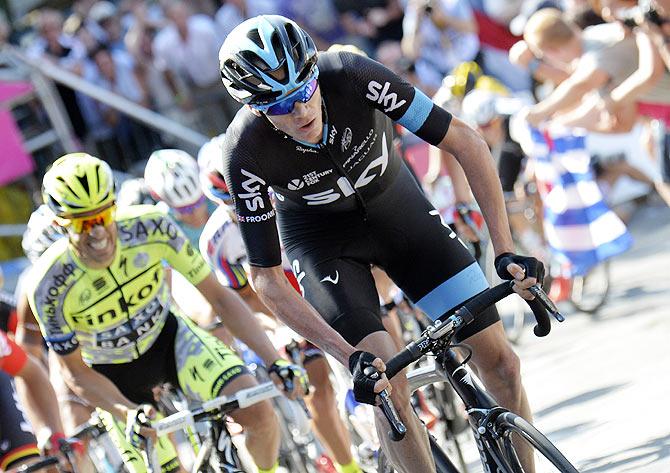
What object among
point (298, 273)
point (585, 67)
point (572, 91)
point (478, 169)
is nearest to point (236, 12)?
point (572, 91)

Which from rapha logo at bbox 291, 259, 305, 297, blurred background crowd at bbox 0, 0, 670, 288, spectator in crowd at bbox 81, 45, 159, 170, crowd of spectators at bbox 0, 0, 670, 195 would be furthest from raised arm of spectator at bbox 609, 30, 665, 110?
spectator in crowd at bbox 81, 45, 159, 170

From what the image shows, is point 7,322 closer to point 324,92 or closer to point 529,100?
point 324,92

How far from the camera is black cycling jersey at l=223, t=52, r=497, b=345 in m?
5.45

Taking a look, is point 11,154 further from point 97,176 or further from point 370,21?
point 97,176

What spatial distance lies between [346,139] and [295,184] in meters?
0.30

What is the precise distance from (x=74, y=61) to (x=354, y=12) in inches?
120

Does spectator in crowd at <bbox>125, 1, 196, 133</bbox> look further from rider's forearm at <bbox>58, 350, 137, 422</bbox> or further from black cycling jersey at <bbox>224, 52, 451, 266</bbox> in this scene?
black cycling jersey at <bbox>224, 52, 451, 266</bbox>

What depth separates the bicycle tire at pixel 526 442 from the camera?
4.57m

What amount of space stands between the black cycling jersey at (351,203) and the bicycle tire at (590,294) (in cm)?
591

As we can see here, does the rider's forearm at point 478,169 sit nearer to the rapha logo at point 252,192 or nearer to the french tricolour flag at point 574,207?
the rapha logo at point 252,192

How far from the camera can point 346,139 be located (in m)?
5.54

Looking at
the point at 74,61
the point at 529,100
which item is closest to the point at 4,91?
the point at 74,61

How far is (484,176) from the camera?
17.8ft

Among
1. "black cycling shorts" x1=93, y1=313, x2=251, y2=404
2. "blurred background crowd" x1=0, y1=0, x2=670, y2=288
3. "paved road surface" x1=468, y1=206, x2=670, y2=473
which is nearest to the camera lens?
"black cycling shorts" x1=93, y1=313, x2=251, y2=404
